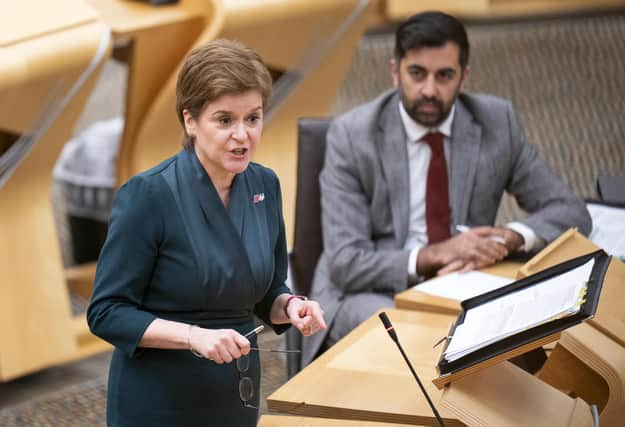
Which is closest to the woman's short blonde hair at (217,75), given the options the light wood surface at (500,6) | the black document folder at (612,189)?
the black document folder at (612,189)

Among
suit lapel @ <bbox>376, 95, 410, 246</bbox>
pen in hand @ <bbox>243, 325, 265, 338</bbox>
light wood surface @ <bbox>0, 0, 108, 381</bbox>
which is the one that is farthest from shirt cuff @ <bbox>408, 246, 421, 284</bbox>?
light wood surface @ <bbox>0, 0, 108, 381</bbox>

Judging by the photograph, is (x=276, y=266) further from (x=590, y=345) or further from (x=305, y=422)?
(x=590, y=345)

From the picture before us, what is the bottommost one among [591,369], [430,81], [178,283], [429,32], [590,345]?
[591,369]

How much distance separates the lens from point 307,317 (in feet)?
5.92

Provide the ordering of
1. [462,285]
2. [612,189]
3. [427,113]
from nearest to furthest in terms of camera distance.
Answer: [462,285] < [427,113] < [612,189]

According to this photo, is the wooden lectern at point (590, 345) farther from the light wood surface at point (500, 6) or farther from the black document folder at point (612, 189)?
the light wood surface at point (500, 6)

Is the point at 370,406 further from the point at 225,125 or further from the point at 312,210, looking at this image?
the point at 312,210

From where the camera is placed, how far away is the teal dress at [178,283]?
67.2 inches

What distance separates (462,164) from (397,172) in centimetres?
19

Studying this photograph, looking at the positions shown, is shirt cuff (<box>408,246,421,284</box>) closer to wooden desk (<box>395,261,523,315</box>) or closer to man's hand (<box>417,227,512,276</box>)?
man's hand (<box>417,227,512,276</box>)

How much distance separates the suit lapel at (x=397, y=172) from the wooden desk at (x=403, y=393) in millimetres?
766

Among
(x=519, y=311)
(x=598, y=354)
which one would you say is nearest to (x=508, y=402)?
(x=519, y=311)

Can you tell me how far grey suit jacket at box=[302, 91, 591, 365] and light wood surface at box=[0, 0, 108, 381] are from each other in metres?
0.93

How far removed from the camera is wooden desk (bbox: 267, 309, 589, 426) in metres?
1.72
